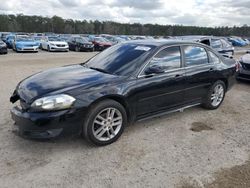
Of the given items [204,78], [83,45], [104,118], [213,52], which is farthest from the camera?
[83,45]

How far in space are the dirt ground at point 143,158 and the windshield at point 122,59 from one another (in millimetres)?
1099

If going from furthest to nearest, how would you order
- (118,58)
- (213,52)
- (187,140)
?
(213,52), (118,58), (187,140)

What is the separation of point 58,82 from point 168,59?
2.00 metres

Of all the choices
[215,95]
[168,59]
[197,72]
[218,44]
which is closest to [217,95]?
[215,95]

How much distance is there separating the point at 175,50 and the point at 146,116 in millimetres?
1382

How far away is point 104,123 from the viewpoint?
3.92 metres

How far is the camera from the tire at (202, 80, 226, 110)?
Answer: 5.59 m

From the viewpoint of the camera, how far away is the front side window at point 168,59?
449cm

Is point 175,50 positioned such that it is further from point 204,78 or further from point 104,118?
point 104,118

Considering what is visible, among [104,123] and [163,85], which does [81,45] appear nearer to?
[163,85]

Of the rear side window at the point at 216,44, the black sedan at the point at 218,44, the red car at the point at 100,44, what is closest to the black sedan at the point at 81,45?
the red car at the point at 100,44

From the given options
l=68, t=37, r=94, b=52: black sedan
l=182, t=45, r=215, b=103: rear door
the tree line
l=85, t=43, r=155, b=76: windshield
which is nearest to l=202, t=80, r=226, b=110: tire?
l=182, t=45, r=215, b=103: rear door

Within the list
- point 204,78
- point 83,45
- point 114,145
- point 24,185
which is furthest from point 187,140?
point 83,45

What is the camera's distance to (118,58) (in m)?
4.59
